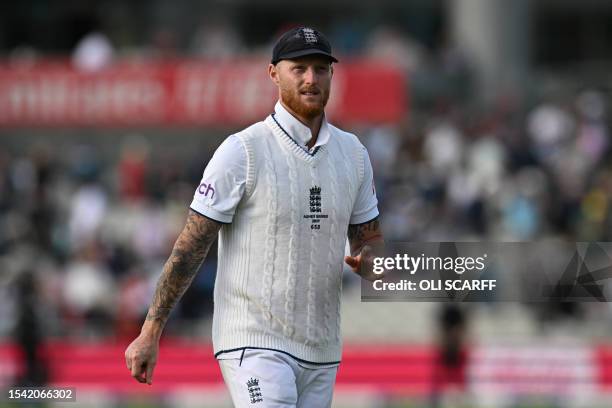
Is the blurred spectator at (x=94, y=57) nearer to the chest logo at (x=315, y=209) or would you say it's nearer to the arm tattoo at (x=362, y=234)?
the arm tattoo at (x=362, y=234)

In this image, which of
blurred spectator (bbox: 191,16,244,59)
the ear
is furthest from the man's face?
blurred spectator (bbox: 191,16,244,59)

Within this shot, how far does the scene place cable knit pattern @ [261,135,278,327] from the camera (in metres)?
5.46

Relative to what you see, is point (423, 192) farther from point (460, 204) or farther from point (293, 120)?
point (293, 120)

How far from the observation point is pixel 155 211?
56.3 feet

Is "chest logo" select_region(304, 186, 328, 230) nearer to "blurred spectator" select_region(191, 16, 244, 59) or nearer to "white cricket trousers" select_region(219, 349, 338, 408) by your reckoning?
"white cricket trousers" select_region(219, 349, 338, 408)


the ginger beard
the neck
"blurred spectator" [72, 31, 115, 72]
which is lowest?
the neck

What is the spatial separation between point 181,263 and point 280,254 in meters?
0.38

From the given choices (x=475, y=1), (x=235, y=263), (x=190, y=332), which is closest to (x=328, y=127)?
(x=235, y=263)

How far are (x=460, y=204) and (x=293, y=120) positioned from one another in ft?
36.8

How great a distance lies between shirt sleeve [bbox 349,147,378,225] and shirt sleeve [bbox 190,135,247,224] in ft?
1.97

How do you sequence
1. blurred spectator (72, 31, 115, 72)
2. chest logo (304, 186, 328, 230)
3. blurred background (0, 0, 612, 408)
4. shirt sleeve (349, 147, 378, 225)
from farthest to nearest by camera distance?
1. blurred spectator (72, 31, 115, 72)
2. blurred background (0, 0, 612, 408)
3. shirt sleeve (349, 147, 378, 225)
4. chest logo (304, 186, 328, 230)

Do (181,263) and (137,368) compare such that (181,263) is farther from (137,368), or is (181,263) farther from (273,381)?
(273,381)

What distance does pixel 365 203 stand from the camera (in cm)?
584

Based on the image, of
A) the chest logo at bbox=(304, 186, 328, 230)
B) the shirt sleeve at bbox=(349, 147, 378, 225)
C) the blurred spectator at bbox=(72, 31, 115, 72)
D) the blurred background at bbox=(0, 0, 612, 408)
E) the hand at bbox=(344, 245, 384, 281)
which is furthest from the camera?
the blurred spectator at bbox=(72, 31, 115, 72)
